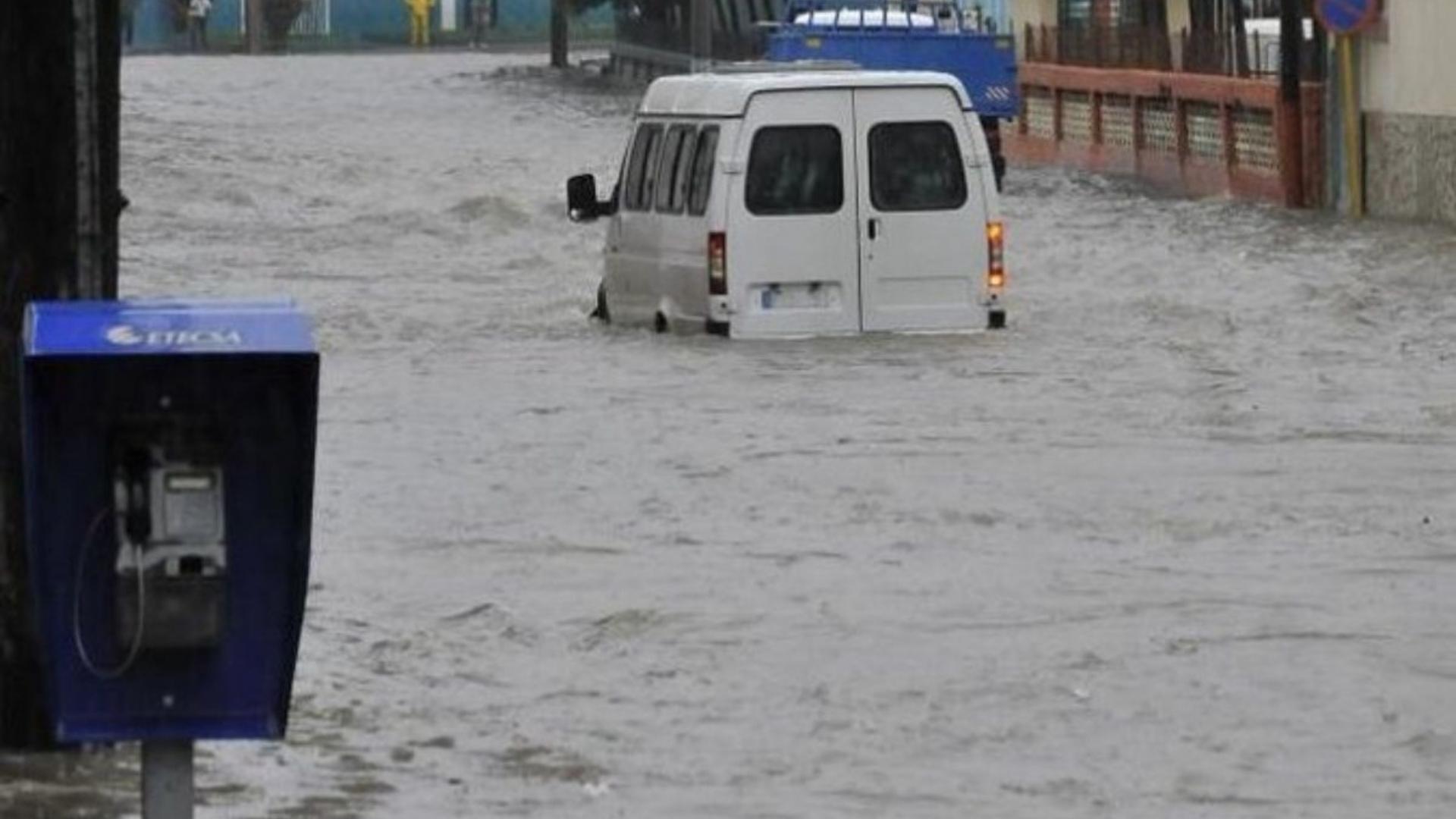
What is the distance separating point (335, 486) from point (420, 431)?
8.10 ft

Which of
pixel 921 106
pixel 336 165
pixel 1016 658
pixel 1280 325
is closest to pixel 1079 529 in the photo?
pixel 1016 658

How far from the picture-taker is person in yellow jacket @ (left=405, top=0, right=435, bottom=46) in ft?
323

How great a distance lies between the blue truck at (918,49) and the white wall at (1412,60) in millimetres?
5096

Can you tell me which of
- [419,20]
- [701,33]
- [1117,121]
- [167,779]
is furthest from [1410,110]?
[419,20]

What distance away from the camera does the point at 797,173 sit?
22.9 metres

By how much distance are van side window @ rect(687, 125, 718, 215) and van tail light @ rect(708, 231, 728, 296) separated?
215 millimetres

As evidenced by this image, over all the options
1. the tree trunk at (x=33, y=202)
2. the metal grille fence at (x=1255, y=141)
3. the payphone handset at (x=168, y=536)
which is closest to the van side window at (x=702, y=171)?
the tree trunk at (x=33, y=202)

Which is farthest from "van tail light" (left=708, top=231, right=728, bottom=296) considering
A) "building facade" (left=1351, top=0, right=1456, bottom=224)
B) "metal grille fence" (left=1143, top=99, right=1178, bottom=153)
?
"metal grille fence" (left=1143, top=99, right=1178, bottom=153)

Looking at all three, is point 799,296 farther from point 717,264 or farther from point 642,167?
point 642,167

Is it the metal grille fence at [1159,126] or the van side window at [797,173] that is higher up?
the metal grille fence at [1159,126]

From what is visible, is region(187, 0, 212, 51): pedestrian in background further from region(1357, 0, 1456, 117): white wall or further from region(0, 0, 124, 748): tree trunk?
region(0, 0, 124, 748): tree trunk

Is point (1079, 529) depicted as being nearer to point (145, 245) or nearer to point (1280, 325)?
point (1280, 325)

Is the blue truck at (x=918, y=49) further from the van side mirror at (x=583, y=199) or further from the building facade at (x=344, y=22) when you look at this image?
the building facade at (x=344, y=22)

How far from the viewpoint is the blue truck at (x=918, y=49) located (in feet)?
141
